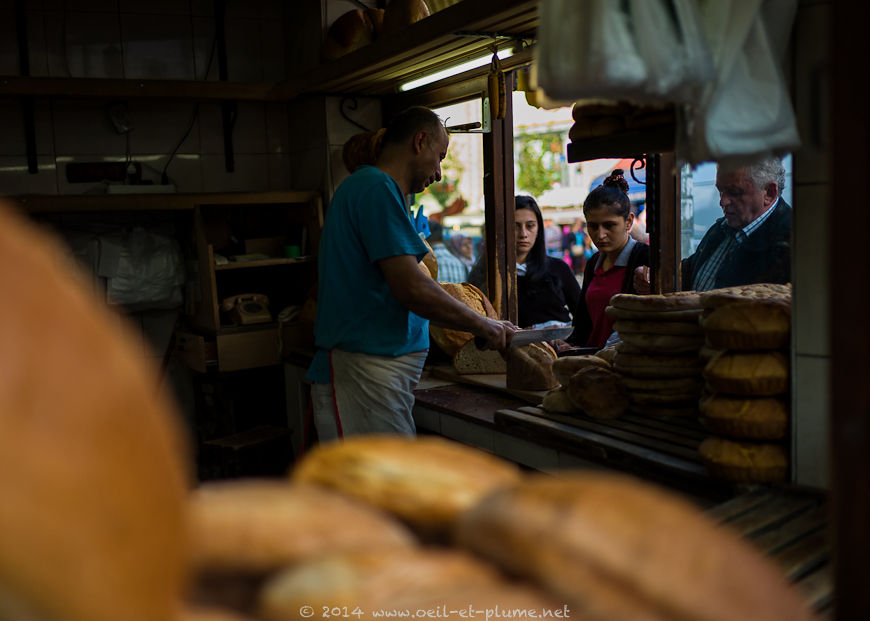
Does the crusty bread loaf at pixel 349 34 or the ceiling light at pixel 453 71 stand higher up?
the crusty bread loaf at pixel 349 34

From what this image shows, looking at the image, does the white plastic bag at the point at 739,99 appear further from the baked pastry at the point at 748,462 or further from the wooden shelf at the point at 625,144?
the baked pastry at the point at 748,462

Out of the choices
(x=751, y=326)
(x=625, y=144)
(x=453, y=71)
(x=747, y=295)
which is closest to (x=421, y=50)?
(x=453, y=71)

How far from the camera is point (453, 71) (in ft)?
14.1

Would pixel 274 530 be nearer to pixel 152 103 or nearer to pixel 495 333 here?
pixel 495 333

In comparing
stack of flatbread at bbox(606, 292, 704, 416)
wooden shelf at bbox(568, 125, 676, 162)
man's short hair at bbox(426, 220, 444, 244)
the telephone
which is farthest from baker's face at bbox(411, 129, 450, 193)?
man's short hair at bbox(426, 220, 444, 244)

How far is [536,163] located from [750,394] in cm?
1259

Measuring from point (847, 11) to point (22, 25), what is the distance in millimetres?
5096

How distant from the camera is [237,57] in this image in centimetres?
543

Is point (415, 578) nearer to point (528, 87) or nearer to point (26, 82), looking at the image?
point (528, 87)

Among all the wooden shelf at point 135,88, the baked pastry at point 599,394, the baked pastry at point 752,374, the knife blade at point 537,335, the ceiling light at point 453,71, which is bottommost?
the baked pastry at point 599,394

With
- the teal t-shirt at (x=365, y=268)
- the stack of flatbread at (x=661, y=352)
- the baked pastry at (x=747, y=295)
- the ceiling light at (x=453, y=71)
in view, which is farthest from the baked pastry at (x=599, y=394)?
the ceiling light at (x=453, y=71)

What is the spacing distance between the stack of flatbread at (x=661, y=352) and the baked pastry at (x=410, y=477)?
1.79 meters

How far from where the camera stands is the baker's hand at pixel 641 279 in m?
4.25

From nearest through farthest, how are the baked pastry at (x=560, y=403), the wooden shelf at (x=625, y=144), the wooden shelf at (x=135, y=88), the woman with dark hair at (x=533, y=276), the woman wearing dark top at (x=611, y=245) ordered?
the wooden shelf at (x=625, y=144)
the baked pastry at (x=560, y=403)
the woman wearing dark top at (x=611, y=245)
the wooden shelf at (x=135, y=88)
the woman with dark hair at (x=533, y=276)
